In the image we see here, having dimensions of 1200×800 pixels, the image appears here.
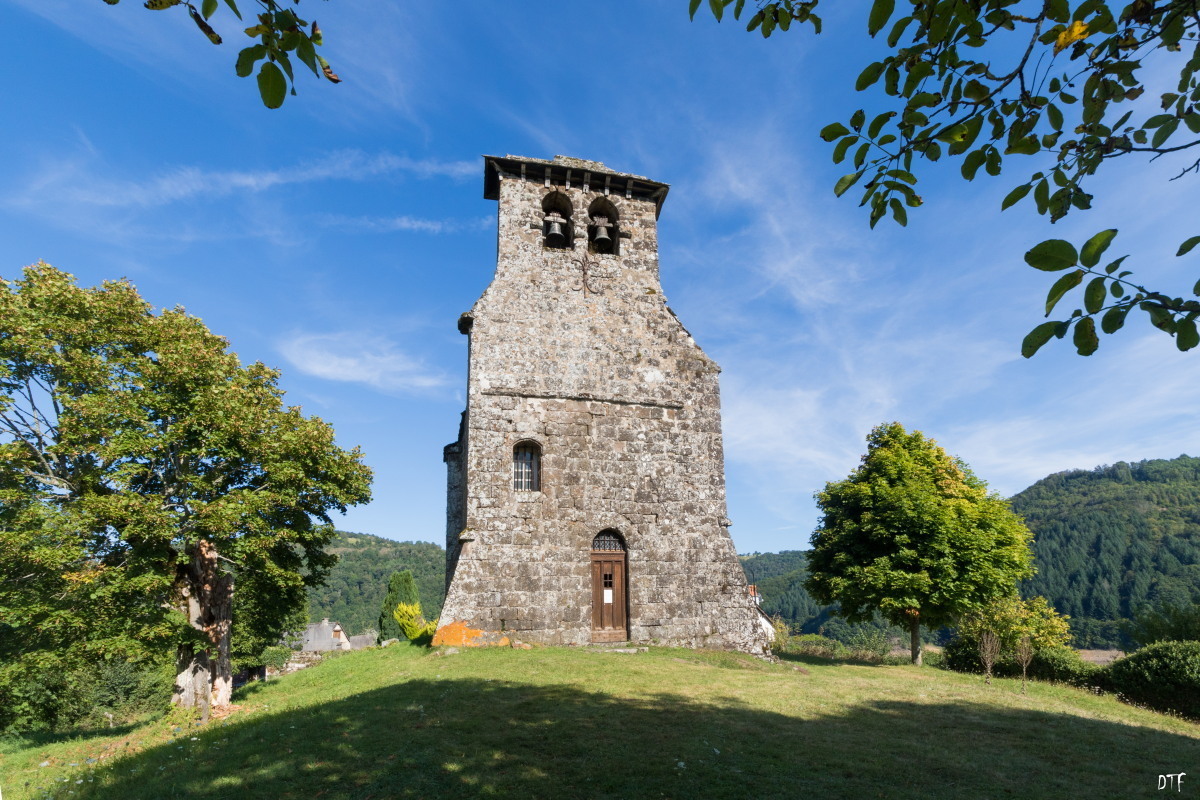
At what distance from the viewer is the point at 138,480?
13539 millimetres

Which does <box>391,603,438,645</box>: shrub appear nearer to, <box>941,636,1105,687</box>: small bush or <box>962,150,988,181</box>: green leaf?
<box>941,636,1105,687</box>: small bush

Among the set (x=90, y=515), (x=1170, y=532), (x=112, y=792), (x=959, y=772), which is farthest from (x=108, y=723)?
(x=1170, y=532)

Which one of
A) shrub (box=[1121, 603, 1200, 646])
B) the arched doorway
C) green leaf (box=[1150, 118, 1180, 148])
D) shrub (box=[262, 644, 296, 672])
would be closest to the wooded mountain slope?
shrub (box=[1121, 603, 1200, 646])

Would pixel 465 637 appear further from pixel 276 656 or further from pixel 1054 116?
pixel 276 656

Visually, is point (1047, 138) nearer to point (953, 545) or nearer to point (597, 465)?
point (597, 465)

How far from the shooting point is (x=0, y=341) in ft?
39.2

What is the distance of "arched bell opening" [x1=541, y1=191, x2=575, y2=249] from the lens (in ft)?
56.2

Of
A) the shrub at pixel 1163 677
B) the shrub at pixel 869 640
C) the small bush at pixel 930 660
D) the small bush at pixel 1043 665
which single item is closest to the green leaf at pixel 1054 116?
the shrub at pixel 1163 677

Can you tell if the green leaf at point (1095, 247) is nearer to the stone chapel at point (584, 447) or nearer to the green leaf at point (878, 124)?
the green leaf at point (878, 124)

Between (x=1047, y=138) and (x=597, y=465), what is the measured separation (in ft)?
43.4

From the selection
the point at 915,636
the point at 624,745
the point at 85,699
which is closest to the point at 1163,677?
the point at 915,636

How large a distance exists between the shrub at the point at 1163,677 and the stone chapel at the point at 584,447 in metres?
9.43

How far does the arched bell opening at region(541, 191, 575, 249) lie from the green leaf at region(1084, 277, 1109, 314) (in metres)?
15.7

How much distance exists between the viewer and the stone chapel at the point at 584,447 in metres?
14.7
